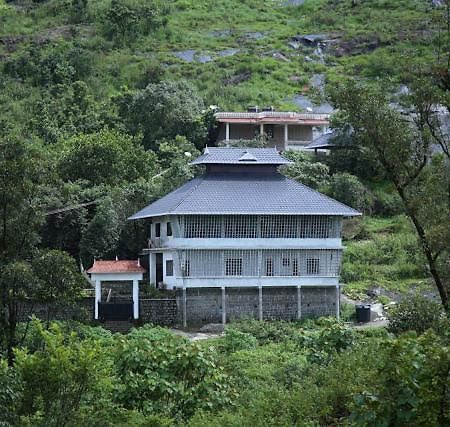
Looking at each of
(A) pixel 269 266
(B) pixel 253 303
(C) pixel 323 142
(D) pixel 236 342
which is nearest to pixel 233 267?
(A) pixel 269 266

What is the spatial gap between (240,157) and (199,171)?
Answer: 21.3 feet

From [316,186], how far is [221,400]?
26749 millimetres

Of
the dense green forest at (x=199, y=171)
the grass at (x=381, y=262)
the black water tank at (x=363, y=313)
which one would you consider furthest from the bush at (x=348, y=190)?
the black water tank at (x=363, y=313)

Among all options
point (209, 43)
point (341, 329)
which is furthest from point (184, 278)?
point (209, 43)

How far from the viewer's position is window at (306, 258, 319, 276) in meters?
35.1

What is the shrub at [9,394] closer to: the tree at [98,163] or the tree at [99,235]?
the tree at [99,235]

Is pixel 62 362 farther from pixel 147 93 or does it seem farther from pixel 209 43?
pixel 209 43

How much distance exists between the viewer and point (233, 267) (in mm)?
34469

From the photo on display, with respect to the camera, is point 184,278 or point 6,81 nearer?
point 184,278

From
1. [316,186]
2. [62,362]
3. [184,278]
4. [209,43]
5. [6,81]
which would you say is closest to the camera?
[62,362]

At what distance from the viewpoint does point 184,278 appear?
111 ft

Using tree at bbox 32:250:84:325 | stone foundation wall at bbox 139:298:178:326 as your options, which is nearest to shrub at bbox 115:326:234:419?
tree at bbox 32:250:84:325

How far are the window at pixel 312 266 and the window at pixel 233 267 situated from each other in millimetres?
2571

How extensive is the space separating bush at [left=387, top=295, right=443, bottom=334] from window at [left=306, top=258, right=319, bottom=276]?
30.7ft
